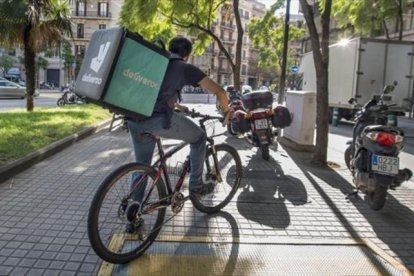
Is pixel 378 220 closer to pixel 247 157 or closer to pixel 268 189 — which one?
pixel 268 189

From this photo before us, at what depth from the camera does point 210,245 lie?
13.8 ft

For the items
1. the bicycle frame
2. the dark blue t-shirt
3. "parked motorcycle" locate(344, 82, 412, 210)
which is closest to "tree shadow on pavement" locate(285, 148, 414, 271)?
"parked motorcycle" locate(344, 82, 412, 210)

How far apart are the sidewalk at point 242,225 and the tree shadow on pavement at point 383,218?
0.04 ft

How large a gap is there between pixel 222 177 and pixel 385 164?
182 centimetres

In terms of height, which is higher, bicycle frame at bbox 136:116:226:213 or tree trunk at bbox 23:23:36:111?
tree trunk at bbox 23:23:36:111

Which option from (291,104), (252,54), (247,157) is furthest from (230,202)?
(252,54)

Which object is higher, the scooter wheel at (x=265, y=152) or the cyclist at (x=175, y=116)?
the cyclist at (x=175, y=116)

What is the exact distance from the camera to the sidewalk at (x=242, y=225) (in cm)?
382

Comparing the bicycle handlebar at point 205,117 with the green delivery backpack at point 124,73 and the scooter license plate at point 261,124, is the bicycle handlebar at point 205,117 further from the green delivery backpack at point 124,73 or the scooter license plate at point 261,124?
the scooter license plate at point 261,124

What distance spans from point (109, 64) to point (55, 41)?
12.8 meters

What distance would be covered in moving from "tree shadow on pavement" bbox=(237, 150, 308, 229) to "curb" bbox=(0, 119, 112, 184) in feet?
9.97

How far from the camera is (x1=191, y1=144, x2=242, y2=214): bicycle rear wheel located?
16.3 feet

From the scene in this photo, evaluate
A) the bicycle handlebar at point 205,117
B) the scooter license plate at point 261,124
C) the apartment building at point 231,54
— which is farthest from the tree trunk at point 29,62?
the apartment building at point 231,54

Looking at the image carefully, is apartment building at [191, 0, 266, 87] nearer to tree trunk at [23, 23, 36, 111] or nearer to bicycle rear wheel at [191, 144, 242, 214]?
tree trunk at [23, 23, 36, 111]
